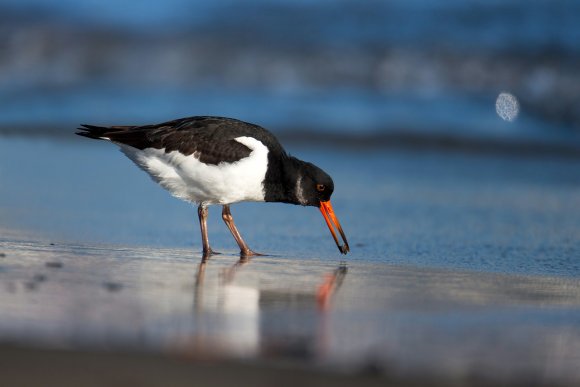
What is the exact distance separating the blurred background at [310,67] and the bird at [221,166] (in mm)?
5674

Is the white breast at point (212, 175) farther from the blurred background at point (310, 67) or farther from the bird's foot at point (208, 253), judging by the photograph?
the blurred background at point (310, 67)

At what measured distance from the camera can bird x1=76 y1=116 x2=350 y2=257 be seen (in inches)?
276

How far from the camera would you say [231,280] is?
5703 mm

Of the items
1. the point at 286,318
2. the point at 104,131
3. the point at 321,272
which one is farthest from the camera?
the point at 104,131

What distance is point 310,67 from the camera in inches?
690

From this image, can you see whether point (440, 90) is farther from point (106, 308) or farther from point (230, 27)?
point (106, 308)

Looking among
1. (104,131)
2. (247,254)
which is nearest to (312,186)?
(247,254)

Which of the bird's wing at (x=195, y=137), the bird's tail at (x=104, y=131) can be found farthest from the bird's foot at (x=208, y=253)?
the bird's tail at (x=104, y=131)

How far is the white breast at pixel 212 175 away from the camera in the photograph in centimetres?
700

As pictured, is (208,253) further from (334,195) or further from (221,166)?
(334,195)

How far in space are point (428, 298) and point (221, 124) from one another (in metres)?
2.43

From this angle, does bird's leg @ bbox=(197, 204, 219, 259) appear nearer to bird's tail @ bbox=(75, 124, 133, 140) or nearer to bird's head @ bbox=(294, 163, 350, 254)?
bird's head @ bbox=(294, 163, 350, 254)

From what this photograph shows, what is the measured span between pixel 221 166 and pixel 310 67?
10.8m

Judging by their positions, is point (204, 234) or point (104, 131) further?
point (104, 131)
